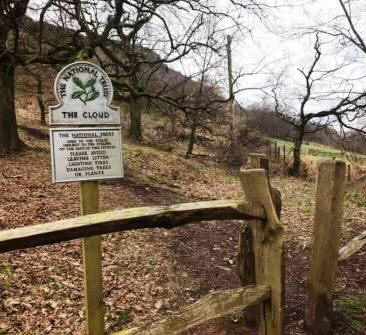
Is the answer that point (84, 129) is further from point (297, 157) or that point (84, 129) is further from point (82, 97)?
point (297, 157)

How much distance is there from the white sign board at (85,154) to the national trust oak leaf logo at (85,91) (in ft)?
0.86

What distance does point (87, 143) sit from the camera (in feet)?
11.0

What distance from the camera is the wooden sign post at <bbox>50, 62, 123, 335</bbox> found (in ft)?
10.6

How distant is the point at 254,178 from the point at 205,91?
17.3 metres

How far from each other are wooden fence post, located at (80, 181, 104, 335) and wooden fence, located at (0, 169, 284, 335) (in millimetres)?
63

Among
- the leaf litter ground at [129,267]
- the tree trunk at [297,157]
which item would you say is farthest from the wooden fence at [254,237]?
the tree trunk at [297,157]

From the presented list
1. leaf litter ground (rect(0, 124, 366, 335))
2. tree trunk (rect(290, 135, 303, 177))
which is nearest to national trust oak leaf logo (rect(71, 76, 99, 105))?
leaf litter ground (rect(0, 124, 366, 335))

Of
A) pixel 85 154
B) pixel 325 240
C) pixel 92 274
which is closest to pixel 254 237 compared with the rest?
pixel 325 240

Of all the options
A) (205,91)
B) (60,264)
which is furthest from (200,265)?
(205,91)

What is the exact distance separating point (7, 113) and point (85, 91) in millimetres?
9068

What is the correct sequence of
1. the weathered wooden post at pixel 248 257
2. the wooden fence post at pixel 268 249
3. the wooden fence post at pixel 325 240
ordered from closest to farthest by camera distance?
the wooden fence post at pixel 268 249
the wooden fence post at pixel 325 240
the weathered wooden post at pixel 248 257

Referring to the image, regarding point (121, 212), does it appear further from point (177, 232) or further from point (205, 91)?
point (205, 91)

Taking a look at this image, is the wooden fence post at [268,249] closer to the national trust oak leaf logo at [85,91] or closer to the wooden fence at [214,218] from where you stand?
the wooden fence at [214,218]

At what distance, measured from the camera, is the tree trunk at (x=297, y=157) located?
2037 centimetres
